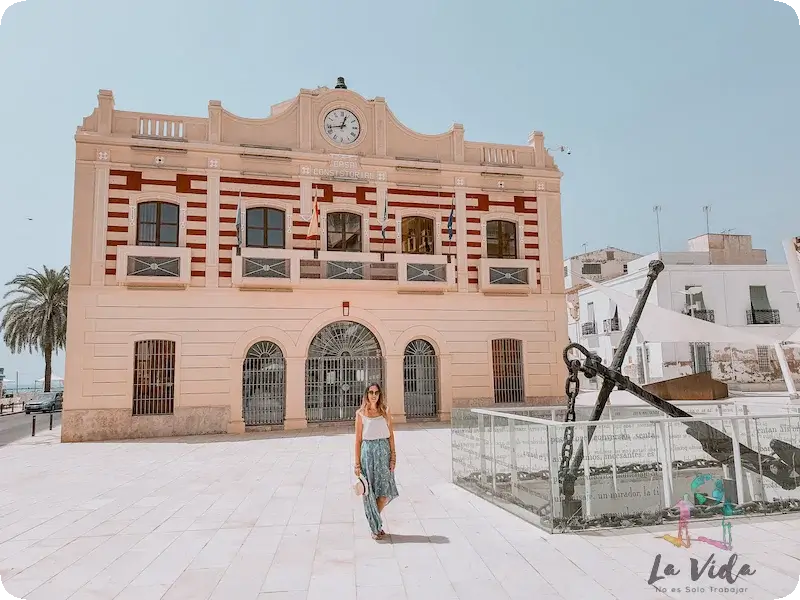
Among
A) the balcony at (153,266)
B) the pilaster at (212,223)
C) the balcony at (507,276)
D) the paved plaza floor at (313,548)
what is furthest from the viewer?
the balcony at (507,276)

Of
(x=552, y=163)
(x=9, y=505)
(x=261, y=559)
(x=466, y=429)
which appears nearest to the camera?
(x=261, y=559)

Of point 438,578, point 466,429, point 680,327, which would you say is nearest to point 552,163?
point 680,327

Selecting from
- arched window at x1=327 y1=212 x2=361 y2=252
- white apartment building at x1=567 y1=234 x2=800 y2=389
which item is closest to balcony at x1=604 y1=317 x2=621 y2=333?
white apartment building at x1=567 y1=234 x2=800 y2=389

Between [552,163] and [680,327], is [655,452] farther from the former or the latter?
[552,163]

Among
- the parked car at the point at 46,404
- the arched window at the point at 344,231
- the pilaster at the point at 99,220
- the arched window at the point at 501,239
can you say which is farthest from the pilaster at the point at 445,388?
the parked car at the point at 46,404

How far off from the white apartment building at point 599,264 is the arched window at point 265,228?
29.9 m

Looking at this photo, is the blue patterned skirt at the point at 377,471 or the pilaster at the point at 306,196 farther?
the pilaster at the point at 306,196

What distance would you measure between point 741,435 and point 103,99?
17.7m

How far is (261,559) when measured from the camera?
5.59 m

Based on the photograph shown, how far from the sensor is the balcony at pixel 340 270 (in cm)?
1673

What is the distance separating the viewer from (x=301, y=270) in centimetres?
1716

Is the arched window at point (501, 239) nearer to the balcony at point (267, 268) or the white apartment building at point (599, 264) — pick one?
the balcony at point (267, 268)

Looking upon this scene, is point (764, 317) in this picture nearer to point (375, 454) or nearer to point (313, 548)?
point (375, 454)

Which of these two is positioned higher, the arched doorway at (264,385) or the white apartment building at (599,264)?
the white apartment building at (599,264)
